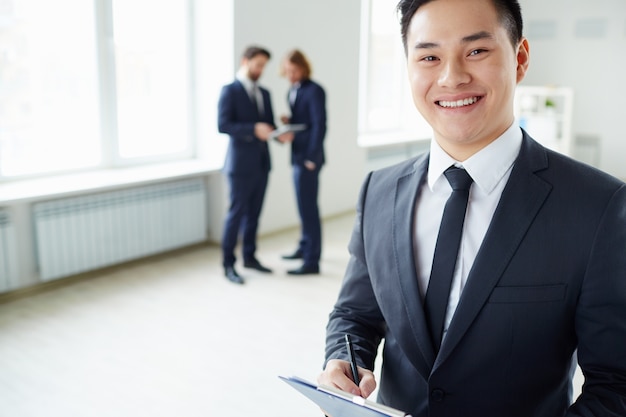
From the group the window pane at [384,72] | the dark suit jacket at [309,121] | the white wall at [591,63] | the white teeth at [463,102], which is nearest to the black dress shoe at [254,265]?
the dark suit jacket at [309,121]

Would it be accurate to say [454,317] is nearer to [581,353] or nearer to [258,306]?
[581,353]

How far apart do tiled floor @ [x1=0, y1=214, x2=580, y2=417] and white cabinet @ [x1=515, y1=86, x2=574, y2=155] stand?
214 inches

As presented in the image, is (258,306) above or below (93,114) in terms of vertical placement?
below

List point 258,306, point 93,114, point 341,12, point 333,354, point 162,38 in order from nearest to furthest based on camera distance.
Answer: point 333,354 → point 258,306 → point 93,114 → point 162,38 → point 341,12

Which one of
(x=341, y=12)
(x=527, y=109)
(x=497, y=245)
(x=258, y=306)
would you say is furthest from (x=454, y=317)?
(x=527, y=109)

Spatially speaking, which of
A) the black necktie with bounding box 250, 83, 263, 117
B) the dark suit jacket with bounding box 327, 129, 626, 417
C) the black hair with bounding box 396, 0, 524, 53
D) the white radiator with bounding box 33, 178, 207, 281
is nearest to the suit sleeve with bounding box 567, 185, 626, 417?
the dark suit jacket with bounding box 327, 129, 626, 417

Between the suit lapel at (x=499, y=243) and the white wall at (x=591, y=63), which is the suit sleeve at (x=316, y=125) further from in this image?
the white wall at (x=591, y=63)

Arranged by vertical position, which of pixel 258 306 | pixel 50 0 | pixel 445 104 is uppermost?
pixel 50 0

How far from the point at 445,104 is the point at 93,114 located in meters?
4.61

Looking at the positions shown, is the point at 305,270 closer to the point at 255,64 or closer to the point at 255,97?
the point at 255,97

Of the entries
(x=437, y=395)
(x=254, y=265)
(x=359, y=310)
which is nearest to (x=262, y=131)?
(x=254, y=265)

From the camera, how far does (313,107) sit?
495 cm

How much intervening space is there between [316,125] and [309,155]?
9.8 inches

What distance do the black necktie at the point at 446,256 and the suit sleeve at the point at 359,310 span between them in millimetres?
212
